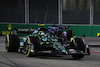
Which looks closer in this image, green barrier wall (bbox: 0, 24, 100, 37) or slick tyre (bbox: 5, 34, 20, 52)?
slick tyre (bbox: 5, 34, 20, 52)

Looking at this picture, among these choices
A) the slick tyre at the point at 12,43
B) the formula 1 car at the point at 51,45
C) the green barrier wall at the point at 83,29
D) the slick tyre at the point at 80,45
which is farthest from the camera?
the green barrier wall at the point at 83,29

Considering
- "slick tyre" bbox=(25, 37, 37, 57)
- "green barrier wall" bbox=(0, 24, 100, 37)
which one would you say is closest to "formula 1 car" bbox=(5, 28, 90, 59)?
"slick tyre" bbox=(25, 37, 37, 57)

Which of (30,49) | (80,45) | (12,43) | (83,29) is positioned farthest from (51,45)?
(83,29)

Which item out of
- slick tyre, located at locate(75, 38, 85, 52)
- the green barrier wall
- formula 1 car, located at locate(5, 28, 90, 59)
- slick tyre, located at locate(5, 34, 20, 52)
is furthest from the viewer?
the green barrier wall

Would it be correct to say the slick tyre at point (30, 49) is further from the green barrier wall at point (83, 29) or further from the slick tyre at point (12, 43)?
the green barrier wall at point (83, 29)

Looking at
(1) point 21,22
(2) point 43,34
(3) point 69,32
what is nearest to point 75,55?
(2) point 43,34

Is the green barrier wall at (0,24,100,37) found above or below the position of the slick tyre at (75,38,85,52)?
above

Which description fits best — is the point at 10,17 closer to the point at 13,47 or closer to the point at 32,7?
the point at 32,7

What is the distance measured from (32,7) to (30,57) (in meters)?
16.4

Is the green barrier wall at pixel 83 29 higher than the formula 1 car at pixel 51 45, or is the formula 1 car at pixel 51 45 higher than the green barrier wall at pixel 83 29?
the green barrier wall at pixel 83 29

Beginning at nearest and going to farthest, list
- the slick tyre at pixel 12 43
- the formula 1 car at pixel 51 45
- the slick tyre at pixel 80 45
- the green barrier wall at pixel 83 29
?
the formula 1 car at pixel 51 45, the slick tyre at pixel 80 45, the slick tyre at pixel 12 43, the green barrier wall at pixel 83 29

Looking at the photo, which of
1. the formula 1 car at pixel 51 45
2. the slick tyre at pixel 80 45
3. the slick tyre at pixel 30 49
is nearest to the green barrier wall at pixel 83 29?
Answer: the formula 1 car at pixel 51 45

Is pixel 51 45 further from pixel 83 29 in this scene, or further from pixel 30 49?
pixel 83 29

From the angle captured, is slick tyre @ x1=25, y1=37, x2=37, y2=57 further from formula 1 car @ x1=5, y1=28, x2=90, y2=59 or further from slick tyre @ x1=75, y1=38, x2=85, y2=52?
slick tyre @ x1=75, y1=38, x2=85, y2=52
